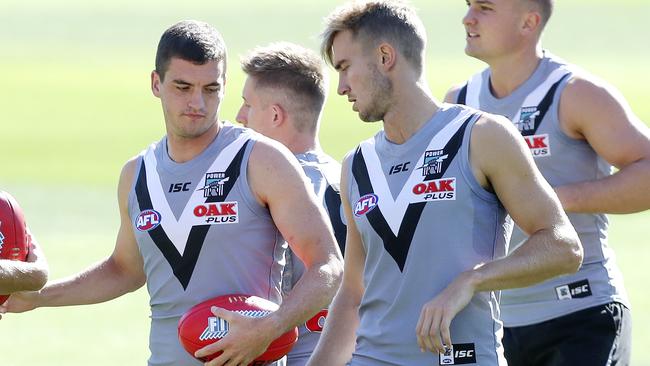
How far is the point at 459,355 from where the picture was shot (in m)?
4.86

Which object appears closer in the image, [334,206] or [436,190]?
[436,190]

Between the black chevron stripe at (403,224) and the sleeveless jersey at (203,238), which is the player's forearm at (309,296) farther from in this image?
the black chevron stripe at (403,224)

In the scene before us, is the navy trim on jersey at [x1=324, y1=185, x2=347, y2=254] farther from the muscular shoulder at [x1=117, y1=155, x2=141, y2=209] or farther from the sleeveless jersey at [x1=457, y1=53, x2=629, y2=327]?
the muscular shoulder at [x1=117, y1=155, x2=141, y2=209]

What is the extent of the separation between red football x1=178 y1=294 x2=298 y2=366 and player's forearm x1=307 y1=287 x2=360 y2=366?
0.16 m

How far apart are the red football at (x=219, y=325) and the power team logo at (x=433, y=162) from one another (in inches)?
36.2

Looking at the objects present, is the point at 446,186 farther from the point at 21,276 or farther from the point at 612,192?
the point at 21,276

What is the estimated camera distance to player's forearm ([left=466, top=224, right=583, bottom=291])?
15.0 feet

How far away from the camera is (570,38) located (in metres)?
44.5

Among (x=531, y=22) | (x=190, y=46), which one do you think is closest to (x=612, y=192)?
(x=531, y=22)

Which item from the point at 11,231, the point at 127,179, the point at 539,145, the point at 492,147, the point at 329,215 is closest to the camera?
the point at 492,147

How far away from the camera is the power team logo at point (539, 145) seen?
241 inches

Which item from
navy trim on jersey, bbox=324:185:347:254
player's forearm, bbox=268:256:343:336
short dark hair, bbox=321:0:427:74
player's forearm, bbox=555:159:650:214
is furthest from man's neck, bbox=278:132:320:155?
short dark hair, bbox=321:0:427:74

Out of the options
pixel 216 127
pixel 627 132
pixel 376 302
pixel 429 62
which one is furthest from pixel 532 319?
pixel 429 62

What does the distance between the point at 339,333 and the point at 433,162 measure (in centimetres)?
87
